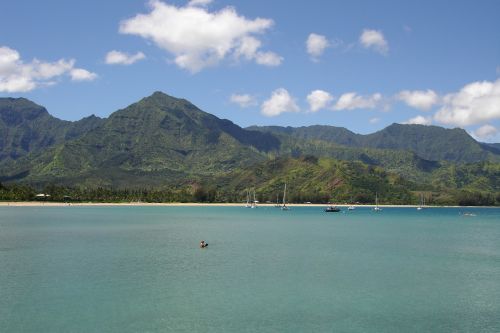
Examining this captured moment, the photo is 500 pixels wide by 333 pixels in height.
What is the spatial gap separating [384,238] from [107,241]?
82.6 meters

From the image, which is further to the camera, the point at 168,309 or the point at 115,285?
the point at 115,285

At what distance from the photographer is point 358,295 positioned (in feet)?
222

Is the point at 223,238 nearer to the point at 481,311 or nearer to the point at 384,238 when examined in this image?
the point at 384,238

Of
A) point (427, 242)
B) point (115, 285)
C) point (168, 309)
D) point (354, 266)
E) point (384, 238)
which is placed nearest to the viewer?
point (168, 309)

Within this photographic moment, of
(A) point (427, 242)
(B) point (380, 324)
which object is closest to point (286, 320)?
(B) point (380, 324)

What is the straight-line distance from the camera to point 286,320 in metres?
55.0

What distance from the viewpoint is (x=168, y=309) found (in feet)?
192

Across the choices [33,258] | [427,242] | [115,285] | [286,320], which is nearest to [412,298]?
[286,320]

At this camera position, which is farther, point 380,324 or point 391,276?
point 391,276

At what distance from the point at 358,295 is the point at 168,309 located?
84.0 ft

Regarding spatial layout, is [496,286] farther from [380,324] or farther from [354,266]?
[380,324]

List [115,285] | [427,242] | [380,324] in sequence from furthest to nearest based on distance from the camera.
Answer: [427,242] → [115,285] → [380,324]

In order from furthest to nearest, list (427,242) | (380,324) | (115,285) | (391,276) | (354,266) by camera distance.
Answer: (427,242) → (354,266) → (391,276) → (115,285) → (380,324)

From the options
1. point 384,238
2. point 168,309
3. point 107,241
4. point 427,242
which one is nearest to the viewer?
point 168,309
